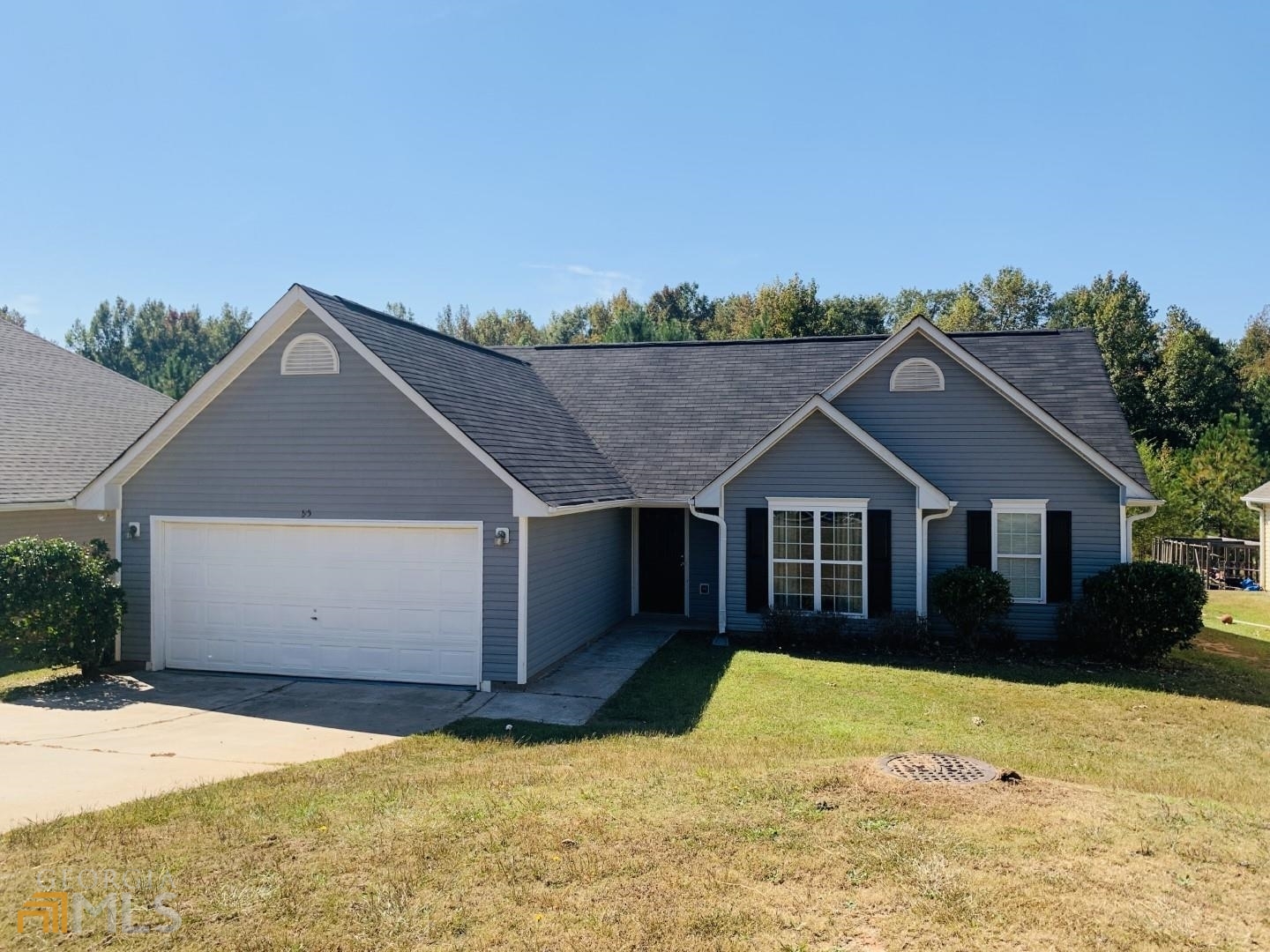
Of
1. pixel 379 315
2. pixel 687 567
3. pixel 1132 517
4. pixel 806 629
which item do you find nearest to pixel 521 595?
pixel 806 629

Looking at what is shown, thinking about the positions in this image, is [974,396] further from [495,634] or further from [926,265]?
[926,265]

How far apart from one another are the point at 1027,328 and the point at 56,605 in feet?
168

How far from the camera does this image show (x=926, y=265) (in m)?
49.6

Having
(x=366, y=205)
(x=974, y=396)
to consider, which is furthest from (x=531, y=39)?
(x=366, y=205)

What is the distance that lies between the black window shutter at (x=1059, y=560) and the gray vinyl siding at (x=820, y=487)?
2.42 meters

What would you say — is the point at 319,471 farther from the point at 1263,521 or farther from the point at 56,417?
the point at 1263,521

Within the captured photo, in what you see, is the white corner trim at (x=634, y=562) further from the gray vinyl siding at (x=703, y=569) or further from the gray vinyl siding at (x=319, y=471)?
the gray vinyl siding at (x=319, y=471)

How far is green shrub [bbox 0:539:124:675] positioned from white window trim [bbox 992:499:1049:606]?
14.3 metres

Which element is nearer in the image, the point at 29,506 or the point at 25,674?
the point at 25,674

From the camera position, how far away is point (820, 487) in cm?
1463

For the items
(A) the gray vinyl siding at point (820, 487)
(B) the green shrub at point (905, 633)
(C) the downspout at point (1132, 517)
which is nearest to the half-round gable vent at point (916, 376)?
(A) the gray vinyl siding at point (820, 487)

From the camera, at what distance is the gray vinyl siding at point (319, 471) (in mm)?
11500

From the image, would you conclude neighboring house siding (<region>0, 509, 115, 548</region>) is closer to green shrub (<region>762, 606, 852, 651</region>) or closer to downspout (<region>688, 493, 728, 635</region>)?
downspout (<region>688, 493, 728, 635</region>)

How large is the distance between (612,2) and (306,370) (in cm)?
812
